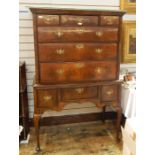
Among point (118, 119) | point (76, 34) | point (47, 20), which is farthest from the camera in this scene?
point (118, 119)

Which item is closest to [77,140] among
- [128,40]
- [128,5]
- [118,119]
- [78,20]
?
[118,119]

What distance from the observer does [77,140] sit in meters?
2.70

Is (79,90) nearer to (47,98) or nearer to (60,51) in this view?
(47,98)

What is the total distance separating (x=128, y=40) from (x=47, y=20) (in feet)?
4.73

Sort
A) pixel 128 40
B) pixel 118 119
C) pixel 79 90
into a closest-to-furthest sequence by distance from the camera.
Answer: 1. pixel 79 90
2. pixel 118 119
3. pixel 128 40

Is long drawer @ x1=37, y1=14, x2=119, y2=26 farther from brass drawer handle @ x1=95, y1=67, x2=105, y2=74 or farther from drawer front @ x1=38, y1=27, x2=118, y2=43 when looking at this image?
brass drawer handle @ x1=95, y1=67, x2=105, y2=74

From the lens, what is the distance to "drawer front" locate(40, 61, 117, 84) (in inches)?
89.5

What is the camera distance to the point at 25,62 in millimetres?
2877

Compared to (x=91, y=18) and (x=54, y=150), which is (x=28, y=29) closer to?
(x=91, y=18)

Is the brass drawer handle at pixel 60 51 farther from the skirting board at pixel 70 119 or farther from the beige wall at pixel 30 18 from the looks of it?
the skirting board at pixel 70 119

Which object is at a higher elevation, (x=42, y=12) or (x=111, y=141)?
(x=42, y=12)
